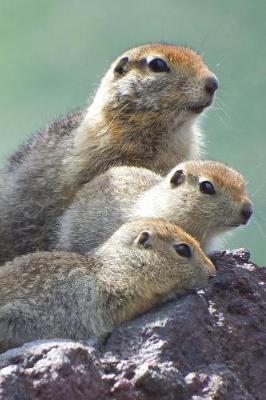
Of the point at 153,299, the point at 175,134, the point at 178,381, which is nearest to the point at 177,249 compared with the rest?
the point at 153,299

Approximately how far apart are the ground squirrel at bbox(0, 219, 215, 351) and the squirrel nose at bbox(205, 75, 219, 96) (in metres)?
2.13

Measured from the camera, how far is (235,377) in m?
5.34

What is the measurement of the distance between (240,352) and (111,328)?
746 mm

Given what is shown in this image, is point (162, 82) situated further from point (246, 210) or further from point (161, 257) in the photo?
point (161, 257)

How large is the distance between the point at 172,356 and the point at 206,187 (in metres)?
1.88

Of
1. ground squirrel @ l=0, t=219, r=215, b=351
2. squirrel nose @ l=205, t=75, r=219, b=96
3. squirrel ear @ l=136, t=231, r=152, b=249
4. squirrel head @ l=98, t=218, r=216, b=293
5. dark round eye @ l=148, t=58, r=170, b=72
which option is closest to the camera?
ground squirrel @ l=0, t=219, r=215, b=351

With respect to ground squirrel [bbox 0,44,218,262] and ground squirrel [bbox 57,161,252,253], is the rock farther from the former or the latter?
ground squirrel [bbox 0,44,218,262]

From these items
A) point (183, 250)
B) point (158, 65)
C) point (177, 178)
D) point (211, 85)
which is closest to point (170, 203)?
point (177, 178)

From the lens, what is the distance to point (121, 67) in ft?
29.3

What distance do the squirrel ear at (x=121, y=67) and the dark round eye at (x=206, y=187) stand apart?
2.25 metres

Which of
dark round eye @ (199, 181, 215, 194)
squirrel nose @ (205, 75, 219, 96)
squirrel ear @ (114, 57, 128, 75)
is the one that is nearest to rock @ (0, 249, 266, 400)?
dark round eye @ (199, 181, 215, 194)

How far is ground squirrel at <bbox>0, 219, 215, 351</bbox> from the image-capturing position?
19.0ft

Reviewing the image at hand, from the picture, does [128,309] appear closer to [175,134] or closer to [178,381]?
[178,381]

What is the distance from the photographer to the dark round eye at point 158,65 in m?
8.62
